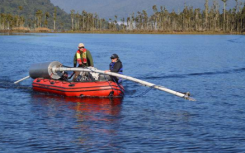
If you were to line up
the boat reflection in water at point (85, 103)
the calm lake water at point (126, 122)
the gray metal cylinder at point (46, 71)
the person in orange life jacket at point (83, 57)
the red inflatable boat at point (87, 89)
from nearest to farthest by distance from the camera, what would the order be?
the calm lake water at point (126, 122) → the boat reflection in water at point (85, 103) → the red inflatable boat at point (87, 89) → the person in orange life jacket at point (83, 57) → the gray metal cylinder at point (46, 71)

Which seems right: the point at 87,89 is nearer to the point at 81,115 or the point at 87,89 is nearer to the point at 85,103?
the point at 85,103

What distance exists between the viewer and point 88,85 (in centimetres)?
2277

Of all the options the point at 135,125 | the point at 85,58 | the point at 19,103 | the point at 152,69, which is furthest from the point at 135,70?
the point at 135,125

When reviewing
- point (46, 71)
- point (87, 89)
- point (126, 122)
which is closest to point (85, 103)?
point (87, 89)

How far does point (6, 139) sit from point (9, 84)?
14.5 metres

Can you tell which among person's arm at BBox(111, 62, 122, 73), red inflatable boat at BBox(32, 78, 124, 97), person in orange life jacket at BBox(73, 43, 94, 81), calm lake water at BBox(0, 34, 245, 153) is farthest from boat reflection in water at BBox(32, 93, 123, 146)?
person in orange life jacket at BBox(73, 43, 94, 81)

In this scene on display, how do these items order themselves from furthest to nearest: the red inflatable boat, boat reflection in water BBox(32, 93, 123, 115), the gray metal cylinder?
the gray metal cylinder → the red inflatable boat → boat reflection in water BBox(32, 93, 123, 115)

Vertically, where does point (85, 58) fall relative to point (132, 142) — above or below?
above

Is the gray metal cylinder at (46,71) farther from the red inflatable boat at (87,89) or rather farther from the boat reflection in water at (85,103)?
the boat reflection in water at (85,103)

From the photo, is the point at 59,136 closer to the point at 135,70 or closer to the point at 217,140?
the point at 217,140

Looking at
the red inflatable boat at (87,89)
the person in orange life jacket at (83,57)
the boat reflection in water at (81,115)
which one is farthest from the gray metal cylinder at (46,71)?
the person in orange life jacket at (83,57)

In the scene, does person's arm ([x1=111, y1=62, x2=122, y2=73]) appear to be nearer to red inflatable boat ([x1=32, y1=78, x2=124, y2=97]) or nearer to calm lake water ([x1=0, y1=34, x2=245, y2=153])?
red inflatable boat ([x1=32, y1=78, x2=124, y2=97])

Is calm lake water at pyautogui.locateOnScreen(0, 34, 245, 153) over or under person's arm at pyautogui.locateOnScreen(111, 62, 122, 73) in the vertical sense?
under

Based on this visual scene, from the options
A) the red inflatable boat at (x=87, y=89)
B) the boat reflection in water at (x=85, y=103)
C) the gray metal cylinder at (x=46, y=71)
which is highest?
the gray metal cylinder at (x=46, y=71)
